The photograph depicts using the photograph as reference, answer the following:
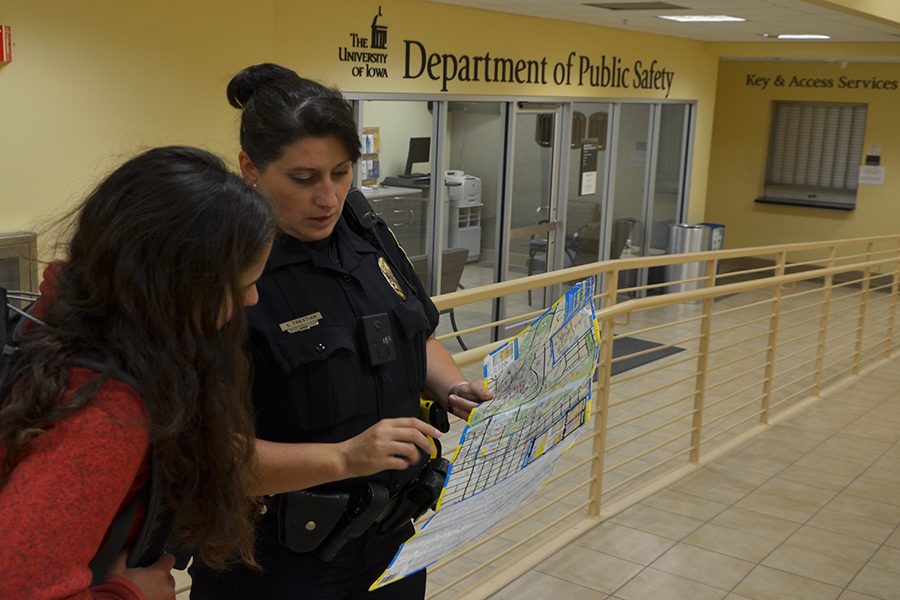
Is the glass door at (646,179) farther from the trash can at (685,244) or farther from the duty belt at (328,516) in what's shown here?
the duty belt at (328,516)

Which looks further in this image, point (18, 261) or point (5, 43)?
point (18, 261)

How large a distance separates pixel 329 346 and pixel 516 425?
12.6 inches

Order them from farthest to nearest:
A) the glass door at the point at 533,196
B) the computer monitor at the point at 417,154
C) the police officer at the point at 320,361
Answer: the glass door at the point at 533,196, the computer monitor at the point at 417,154, the police officer at the point at 320,361

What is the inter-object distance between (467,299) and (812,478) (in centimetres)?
274

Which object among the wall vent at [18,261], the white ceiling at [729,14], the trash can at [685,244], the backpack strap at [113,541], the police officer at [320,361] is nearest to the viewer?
the backpack strap at [113,541]

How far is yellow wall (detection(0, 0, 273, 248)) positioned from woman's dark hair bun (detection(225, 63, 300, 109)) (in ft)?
8.88

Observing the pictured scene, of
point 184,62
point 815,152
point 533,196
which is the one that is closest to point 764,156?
point 815,152

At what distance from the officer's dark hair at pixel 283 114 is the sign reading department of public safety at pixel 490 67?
4.56 meters

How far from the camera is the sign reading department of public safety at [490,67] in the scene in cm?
620

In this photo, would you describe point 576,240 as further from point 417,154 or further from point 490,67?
point 417,154

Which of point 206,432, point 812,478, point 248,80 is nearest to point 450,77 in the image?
point 812,478

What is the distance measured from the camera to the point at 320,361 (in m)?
1.50

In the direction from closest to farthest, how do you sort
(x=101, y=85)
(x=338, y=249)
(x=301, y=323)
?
(x=301, y=323), (x=338, y=249), (x=101, y=85)

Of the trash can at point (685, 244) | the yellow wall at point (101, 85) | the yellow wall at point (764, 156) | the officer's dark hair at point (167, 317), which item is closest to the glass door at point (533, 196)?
the trash can at point (685, 244)
